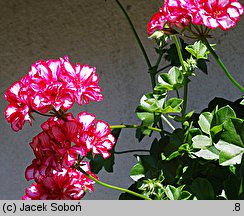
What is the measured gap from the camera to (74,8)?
206cm

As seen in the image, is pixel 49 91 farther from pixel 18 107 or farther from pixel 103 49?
pixel 103 49

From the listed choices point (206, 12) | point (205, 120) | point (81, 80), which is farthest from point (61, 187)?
point (206, 12)

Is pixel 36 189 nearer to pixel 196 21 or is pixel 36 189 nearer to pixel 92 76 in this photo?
pixel 92 76

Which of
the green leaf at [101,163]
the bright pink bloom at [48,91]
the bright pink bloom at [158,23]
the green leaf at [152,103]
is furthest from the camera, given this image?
the green leaf at [101,163]

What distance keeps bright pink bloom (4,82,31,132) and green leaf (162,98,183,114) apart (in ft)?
1.10

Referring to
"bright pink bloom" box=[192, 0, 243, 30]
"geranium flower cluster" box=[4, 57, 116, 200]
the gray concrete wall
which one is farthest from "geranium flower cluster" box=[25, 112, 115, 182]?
the gray concrete wall

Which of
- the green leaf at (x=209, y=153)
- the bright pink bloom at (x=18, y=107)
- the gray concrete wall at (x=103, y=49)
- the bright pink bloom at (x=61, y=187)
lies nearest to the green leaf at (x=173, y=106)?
the green leaf at (x=209, y=153)

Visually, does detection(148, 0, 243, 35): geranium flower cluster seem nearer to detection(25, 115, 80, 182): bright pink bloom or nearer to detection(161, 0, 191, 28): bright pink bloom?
detection(161, 0, 191, 28): bright pink bloom

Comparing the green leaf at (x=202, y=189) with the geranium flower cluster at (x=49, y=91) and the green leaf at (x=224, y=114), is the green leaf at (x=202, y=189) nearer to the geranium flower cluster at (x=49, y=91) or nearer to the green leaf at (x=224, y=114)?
the green leaf at (x=224, y=114)

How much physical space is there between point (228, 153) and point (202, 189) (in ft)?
0.41

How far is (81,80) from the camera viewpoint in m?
1.18

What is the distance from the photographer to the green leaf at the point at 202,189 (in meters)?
1.25

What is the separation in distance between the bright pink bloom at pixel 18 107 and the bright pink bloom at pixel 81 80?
0.27 ft
